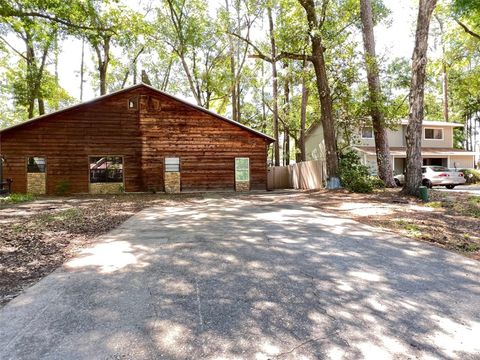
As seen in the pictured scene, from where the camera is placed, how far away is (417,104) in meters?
12.0

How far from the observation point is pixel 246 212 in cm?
1038

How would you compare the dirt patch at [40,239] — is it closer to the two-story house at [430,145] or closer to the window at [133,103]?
the window at [133,103]

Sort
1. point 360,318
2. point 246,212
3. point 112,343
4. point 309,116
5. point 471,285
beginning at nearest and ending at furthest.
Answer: point 112,343
point 360,318
point 471,285
point 246,212
point 309,116

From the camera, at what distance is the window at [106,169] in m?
19.4

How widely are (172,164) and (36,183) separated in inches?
297

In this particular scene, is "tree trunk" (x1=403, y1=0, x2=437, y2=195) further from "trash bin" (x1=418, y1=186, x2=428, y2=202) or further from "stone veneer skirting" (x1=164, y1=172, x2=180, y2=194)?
"stone veneer skirting" (x1=164, y1=172, x2=180, y2=194)

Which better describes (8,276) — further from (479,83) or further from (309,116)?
(479,83)

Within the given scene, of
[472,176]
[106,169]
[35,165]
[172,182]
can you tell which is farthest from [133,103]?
[472,176]

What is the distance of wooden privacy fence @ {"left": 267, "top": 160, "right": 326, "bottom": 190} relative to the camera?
67.8 ft

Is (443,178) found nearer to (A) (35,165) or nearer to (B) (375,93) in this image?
(B) (375,93)

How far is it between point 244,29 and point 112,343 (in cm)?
2922

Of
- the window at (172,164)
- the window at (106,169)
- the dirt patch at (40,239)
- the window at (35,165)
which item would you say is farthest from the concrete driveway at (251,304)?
the window at (35,165)

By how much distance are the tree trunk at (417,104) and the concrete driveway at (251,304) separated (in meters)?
6.56

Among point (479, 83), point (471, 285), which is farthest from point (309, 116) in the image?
point (471, 285)
